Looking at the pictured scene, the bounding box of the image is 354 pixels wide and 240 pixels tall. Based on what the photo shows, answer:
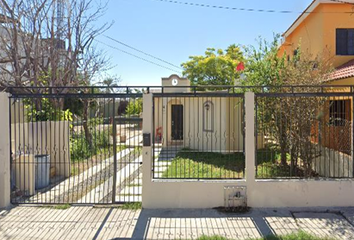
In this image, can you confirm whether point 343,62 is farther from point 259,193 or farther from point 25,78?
point 25,78

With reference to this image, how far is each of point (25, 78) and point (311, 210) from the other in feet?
33.0

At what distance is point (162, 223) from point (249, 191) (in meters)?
1.91

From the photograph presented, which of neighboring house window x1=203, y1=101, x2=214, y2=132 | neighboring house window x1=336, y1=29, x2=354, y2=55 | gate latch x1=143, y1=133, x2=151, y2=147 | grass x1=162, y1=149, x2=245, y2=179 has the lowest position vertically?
grass x1=162, y1=149, x2=245, y2=179

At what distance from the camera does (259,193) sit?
503 cm

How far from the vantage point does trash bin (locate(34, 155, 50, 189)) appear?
21.5 ft

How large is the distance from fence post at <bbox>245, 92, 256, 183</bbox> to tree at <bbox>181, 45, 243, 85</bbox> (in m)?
20.3

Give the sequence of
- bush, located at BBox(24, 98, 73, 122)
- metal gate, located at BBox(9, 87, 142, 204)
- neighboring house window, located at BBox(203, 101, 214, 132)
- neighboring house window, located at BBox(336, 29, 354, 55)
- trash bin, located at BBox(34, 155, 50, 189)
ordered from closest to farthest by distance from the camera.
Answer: metal gate, located at BBox(9, 87, 142, 204), trash bin, located at BBox(34, 155, 50, 189), bush, located at BBox(24, 98, 73, 122), neighboring house window, located at BBox(336, 29, 354, 55), neighboring house window, located at BBox(203, 101, 214, 132)

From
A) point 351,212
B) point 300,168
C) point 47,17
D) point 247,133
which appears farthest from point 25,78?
point 351,212

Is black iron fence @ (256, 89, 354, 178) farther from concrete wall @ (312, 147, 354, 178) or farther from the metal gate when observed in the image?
the metal gate

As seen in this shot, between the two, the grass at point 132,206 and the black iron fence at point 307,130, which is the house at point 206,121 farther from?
the grass at point 132,206

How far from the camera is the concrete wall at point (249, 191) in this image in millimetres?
5020

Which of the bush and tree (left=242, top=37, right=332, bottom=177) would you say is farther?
the bush

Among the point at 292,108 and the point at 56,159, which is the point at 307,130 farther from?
the point at 56,159

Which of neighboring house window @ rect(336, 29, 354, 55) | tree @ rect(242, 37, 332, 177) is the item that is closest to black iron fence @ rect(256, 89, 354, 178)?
tree @ rect(242, 37, 332, 177)
